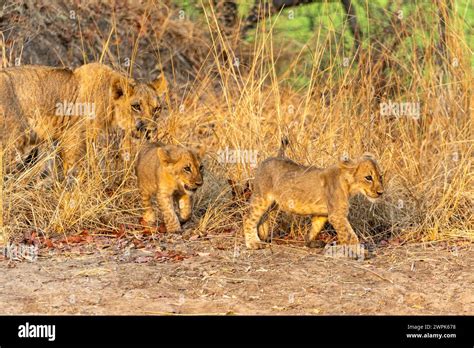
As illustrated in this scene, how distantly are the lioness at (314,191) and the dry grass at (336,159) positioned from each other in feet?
1.57

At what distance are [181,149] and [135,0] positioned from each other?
565 cm

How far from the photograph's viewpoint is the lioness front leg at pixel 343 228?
327 inches

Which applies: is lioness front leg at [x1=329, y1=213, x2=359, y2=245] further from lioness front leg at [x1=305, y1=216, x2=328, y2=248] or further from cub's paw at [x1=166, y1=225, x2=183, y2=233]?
cub's paw at [x1=166, y1=225, x2=183, y2=233]

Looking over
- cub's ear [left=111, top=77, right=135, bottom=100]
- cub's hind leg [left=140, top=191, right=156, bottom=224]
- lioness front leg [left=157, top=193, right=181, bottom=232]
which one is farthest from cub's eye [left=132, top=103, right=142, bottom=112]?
lioness front leg [left=157, top=193, right=181, bottom=232]

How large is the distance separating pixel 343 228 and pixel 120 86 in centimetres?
309

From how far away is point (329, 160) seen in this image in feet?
32.0

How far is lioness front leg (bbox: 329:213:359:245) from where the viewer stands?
831 cm

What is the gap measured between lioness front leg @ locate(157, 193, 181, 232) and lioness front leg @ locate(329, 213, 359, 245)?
4.81 feet

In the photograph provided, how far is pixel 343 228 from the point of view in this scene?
327 inches

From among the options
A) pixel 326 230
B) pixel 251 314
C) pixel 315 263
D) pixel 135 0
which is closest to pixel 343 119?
pixel 326 230

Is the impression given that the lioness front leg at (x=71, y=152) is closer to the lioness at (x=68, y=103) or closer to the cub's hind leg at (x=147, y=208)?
the lioness at (x=68, y=103)

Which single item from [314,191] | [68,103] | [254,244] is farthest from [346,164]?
[68,103]

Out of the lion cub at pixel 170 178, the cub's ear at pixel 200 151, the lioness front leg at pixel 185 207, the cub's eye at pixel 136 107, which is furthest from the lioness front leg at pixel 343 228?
the cub's eye at pixel 136 107

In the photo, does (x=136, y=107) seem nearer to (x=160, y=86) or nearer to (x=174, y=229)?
(x=160, y=86)
